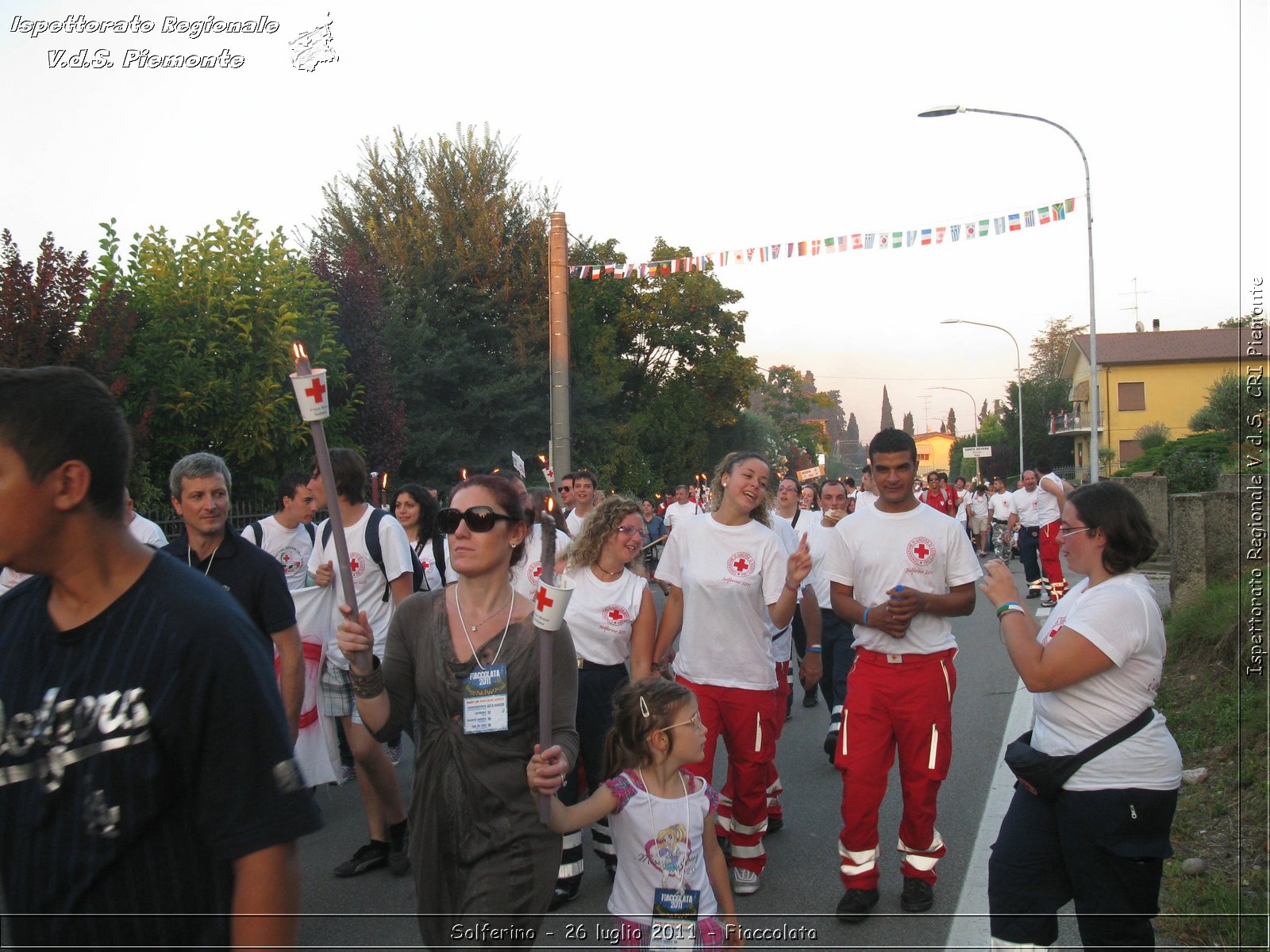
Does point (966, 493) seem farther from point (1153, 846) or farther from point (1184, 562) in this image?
point (1153, 846)

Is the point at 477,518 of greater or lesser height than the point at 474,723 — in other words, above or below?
above

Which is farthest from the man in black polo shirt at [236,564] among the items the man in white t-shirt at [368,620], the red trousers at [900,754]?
the red trousers at [900,754]

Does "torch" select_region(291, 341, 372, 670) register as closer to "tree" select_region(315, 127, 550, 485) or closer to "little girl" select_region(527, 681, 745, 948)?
"little girl" select_region(527, 681, 745, 948)

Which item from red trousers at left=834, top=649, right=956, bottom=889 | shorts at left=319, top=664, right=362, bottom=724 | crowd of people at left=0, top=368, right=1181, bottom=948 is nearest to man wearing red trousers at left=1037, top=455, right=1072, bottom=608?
crowd of people at left=0, top=368, right=1181, bottom=948

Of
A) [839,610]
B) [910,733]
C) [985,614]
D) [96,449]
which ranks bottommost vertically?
[985,614]

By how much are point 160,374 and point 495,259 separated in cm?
1602

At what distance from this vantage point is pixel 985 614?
16.4 metres

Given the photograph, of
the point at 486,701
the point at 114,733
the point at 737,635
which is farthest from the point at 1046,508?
the point at 114,733

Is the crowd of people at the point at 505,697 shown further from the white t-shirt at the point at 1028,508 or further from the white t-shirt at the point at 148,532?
the white t-shirt at the point at 1028,508

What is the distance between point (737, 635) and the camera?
534 cm

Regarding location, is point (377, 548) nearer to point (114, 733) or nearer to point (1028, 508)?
point (114, 733)

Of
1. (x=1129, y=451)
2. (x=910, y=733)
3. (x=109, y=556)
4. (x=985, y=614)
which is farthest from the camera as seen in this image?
(x=1129, y=451)

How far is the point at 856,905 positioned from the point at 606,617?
1822 mm

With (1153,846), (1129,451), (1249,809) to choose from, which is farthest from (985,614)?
(1129,451)
